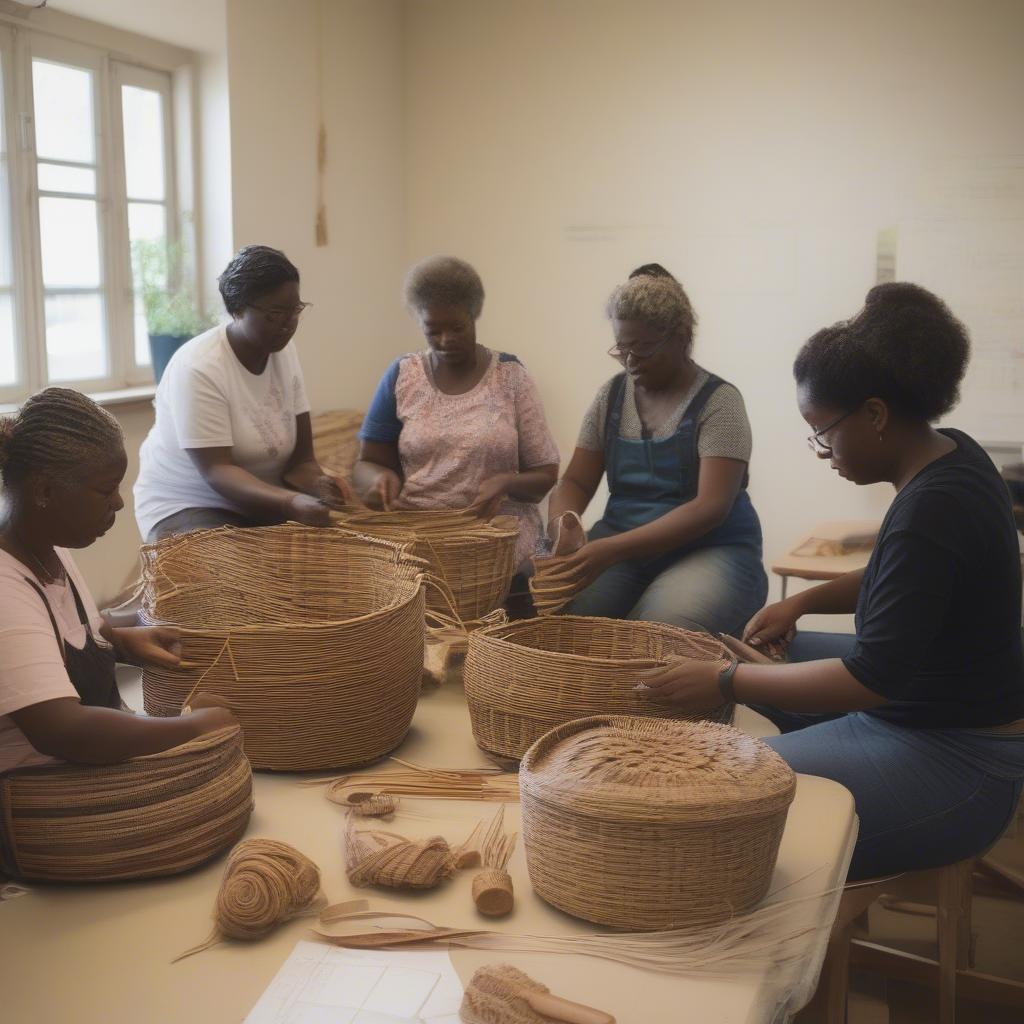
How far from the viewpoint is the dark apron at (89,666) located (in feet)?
4.92

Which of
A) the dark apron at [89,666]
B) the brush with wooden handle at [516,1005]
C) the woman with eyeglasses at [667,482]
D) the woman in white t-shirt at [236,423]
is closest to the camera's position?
the brush with wooden handle at [516,1005]

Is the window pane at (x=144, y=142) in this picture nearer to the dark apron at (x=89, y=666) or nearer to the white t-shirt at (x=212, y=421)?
the white t-shirt at (x=212, y=421)

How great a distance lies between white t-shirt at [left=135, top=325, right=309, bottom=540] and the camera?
2676mm

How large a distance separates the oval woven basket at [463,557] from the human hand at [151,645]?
1.90 feet

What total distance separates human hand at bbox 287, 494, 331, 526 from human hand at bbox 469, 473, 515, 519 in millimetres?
372

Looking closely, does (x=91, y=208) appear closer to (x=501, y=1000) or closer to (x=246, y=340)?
(x=246, y=340)

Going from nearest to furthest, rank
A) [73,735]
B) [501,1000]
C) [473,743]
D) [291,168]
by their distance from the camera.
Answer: [501,1000], [73,735], [473,743], [291,168]

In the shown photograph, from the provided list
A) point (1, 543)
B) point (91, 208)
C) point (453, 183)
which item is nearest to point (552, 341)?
point (453, 183)

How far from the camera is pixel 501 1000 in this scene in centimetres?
111

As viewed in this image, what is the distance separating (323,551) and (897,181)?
8.94 feet

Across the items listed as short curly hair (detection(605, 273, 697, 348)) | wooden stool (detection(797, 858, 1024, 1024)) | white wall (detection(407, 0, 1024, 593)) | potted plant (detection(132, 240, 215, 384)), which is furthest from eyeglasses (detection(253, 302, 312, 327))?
white wall (detection(407, 0, 1024, 593))

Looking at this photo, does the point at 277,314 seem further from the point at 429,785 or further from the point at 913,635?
the point at 913,635

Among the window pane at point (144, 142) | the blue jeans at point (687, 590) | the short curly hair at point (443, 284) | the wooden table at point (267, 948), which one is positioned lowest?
the wooden table at point (267, 948)

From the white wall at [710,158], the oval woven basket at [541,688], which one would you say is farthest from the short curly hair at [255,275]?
the white wall at [710,158]
